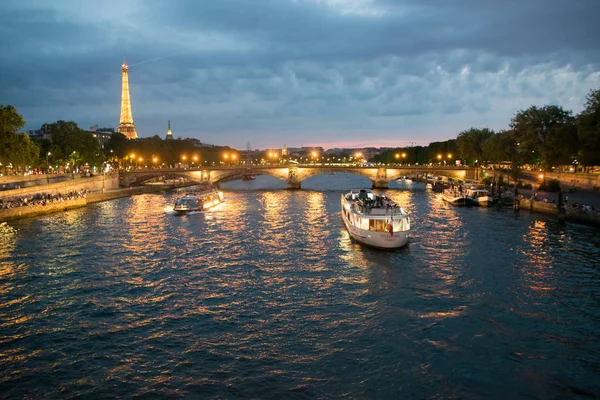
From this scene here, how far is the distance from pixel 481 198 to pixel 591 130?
14.1 metres

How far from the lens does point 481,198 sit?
6000 centimetres

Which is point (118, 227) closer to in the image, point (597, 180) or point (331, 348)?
point (331, 348)

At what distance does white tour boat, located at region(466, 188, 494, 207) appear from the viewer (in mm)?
59719

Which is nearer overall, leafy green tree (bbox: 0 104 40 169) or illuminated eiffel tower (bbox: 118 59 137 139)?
leafy green tree (bbox: 0 104 40 169)

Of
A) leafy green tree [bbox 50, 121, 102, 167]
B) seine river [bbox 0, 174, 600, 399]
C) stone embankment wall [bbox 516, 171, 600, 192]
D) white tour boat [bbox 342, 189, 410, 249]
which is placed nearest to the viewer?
seine river [bbox 0, 174, 600, 399]

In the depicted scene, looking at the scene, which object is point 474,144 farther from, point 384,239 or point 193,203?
point 384,239

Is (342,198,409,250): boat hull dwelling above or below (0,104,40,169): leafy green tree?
below

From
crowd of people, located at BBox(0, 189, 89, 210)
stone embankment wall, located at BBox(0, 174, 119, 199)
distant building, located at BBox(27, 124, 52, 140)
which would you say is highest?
distant building, located at BBox(27, 124, 52, 140)

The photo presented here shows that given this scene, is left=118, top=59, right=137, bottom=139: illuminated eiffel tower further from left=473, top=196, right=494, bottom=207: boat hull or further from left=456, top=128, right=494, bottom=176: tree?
left=473, top=196, right=494, bottom=207: boat hull

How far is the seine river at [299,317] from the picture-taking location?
14.6m

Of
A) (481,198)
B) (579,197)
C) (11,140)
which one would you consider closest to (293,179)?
(481,198)

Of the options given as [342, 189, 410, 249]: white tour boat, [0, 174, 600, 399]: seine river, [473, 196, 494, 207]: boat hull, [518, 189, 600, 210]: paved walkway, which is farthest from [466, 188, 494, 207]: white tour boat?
[342, 189, 410, 249]: white tour boat

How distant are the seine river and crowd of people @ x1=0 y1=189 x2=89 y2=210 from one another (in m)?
15.5

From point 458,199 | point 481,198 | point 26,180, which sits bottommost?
point 458,199
